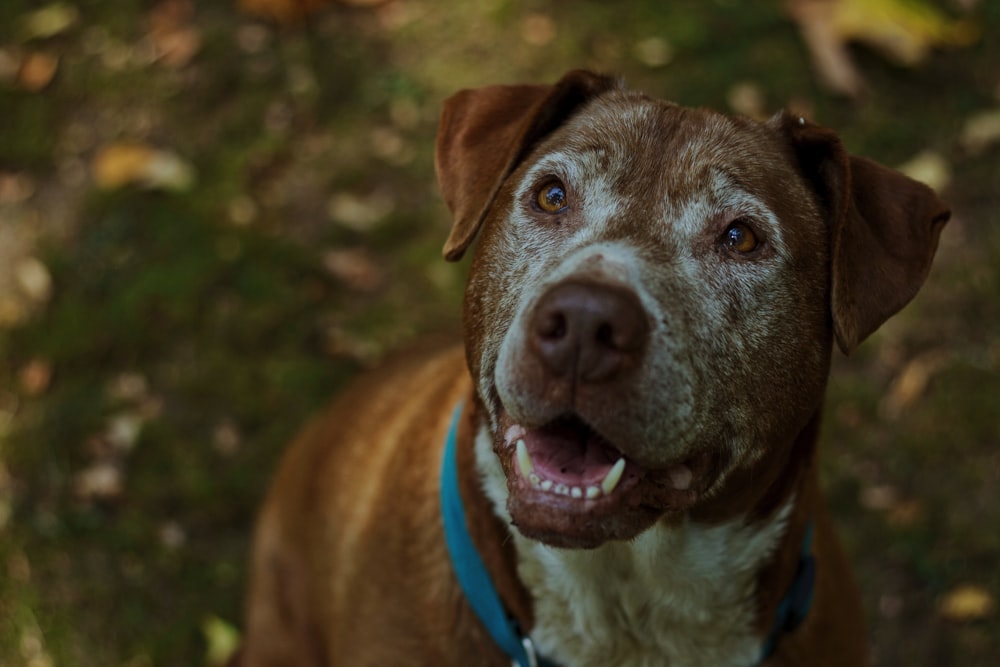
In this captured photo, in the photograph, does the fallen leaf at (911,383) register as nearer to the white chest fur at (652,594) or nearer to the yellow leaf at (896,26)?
the yellow leaf at (896,26)

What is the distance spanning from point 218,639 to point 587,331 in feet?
9.81

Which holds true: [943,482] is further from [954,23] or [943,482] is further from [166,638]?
[166,638]

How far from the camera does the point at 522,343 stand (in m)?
2.35

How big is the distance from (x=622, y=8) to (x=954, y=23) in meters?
1.89

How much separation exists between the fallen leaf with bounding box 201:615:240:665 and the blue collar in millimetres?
1945

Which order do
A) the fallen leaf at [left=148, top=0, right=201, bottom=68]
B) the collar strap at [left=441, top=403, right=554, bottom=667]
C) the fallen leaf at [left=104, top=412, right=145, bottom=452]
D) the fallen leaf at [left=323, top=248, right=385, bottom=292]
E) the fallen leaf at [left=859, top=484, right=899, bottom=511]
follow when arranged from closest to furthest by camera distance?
the collar strap at [left=441, top=403, right=554, bottom=667], the fallen leaf at [left=859, top=484, right=899, bottom=511], the fallen leaf at [left=104, top=412, right=145, bottom=452], the fallen leaf at [left=323, top=248, right=385, bottom=292], the fallen leaf at [left=148, top=0, right=201, bottom=68]

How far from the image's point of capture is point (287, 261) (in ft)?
18.3

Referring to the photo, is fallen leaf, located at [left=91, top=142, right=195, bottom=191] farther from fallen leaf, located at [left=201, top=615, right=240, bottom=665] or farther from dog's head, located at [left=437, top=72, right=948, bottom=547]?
dog's head, located at [left=437, top=72, right=948, bottom=547]

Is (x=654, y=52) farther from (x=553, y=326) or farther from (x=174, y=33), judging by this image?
(x=553, y=326)

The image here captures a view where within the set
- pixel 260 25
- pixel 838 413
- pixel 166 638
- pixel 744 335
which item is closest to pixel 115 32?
pixel 260 25

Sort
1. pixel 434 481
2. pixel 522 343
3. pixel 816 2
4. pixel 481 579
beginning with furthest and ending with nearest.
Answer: pixel 816 2, pixel 434 481, pixel 481 579, pixel 522 343

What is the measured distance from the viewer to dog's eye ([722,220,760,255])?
2641mm

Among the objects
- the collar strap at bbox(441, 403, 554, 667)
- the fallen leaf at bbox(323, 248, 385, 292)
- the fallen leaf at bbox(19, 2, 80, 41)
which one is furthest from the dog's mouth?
the fallen leaf at bbox(19, 2, 80, 41)

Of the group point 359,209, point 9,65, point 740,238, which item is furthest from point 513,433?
point 9,65
